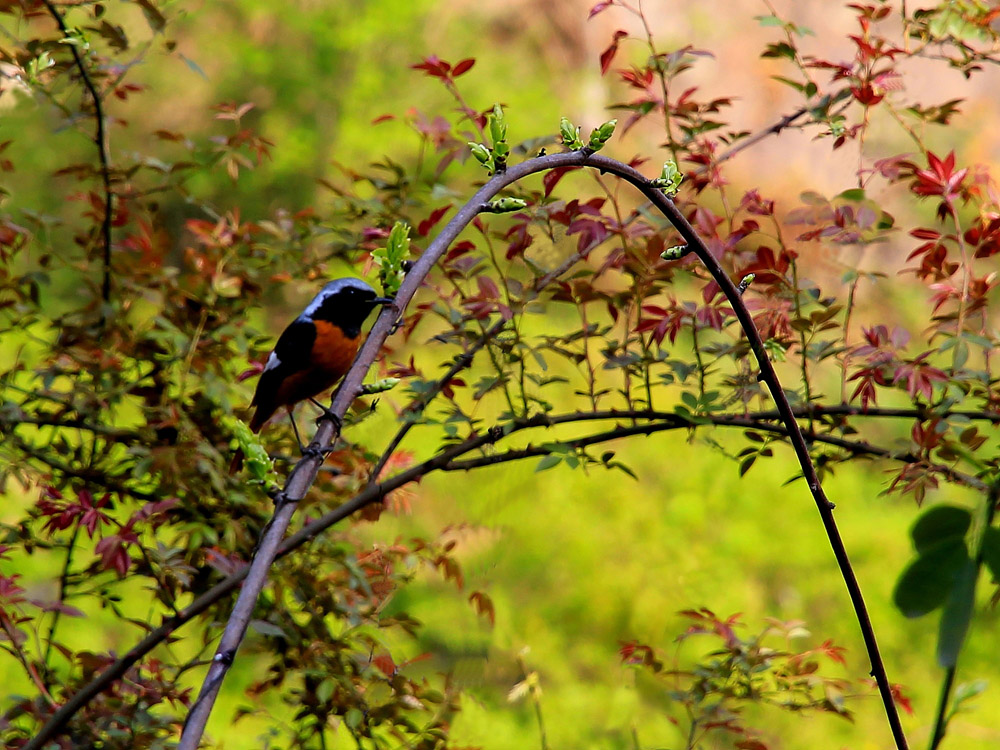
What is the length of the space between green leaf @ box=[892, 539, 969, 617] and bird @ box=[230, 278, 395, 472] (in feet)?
6.75

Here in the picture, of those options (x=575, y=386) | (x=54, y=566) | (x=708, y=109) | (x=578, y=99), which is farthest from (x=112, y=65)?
(x=578, y=99)

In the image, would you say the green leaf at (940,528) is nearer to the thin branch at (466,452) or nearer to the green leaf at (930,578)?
the green leaf at (930,578)

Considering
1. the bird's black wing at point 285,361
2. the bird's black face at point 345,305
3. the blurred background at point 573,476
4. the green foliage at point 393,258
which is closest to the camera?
the green foliage at point 393,258

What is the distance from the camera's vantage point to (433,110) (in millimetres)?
6996

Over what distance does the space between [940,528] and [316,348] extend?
7.20 feet

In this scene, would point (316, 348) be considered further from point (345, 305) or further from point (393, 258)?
point (393, 258)

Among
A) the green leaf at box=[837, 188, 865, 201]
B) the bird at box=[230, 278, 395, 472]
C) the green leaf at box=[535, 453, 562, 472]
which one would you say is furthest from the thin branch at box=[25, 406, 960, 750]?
the bird at box=[230, 278, 395, 472]

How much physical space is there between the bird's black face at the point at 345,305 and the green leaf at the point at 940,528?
6.89 ft

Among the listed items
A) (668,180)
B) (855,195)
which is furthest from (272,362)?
(668,180)

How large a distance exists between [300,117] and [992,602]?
6579 mm

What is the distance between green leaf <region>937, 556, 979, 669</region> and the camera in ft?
2.19

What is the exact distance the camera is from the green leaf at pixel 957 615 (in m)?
0.67

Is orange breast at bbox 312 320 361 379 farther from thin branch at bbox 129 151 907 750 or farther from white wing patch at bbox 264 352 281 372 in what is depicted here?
thin branch at bbox 129 151 907 750

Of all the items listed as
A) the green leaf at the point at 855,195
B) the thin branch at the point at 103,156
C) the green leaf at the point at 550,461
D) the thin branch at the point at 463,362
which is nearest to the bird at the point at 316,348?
the thin branch at the point at 103,156
